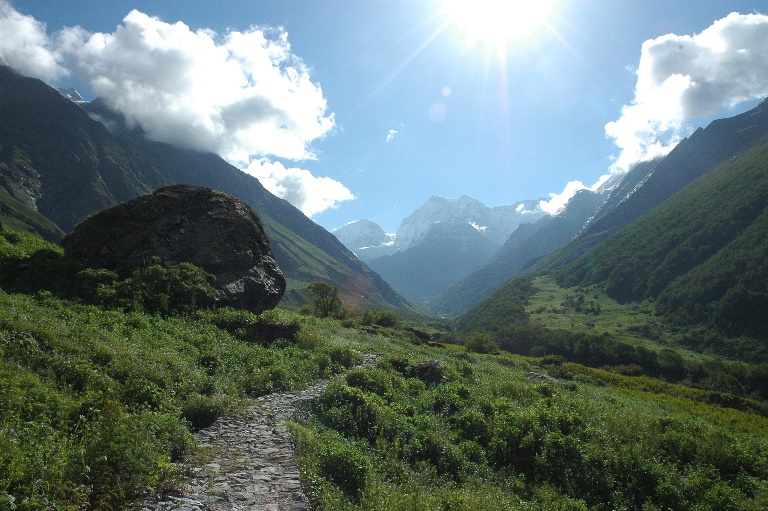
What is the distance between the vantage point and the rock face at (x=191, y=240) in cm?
2675

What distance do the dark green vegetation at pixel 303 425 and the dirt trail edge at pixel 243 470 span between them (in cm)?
47

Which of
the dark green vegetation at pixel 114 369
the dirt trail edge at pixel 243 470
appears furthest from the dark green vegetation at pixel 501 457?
the dark green vegetation at pixel 114 369

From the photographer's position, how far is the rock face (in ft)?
87.8

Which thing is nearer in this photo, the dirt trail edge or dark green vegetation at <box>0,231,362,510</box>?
dark green vegetation at <box>0,231,362,510</box>

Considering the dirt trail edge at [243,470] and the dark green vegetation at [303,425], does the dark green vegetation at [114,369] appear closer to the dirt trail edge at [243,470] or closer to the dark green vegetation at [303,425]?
the dark green vegetation at [303,425]

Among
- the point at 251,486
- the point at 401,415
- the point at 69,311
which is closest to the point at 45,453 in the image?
the point at 251,486

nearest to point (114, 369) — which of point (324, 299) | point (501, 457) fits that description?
point (501, 457)

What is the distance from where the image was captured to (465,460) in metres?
13.3

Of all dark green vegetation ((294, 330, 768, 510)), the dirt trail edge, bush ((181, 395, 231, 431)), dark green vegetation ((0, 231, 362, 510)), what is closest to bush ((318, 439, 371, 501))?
dark green vegetation ((294, 330, 768, 510))

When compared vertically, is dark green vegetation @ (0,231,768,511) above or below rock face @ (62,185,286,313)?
below

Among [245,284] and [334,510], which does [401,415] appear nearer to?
[334,510]

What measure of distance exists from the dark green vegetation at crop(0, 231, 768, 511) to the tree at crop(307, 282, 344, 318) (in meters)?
46.6

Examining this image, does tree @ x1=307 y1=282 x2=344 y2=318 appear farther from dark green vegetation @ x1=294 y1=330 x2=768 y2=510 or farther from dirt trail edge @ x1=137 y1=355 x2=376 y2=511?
dirt trail edge @ x1=137 y1=355 x2=376 y2=511

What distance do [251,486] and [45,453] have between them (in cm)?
412
